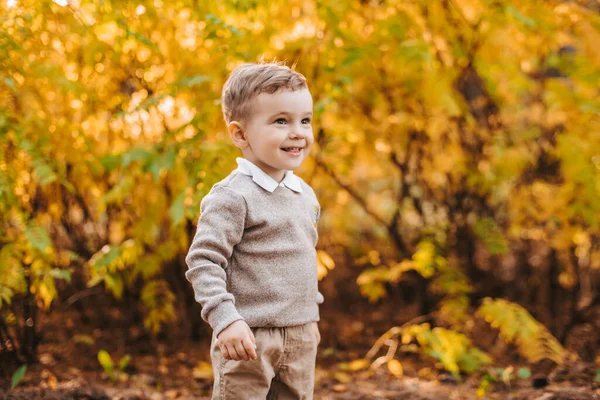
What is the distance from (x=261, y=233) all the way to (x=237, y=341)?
0.37 metres

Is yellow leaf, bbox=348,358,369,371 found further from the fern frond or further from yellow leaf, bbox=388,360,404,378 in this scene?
the fern frond

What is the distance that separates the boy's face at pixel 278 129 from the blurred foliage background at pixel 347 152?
0.91m

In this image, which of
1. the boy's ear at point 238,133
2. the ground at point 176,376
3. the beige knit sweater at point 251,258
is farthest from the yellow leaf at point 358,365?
the boy's ear at point 238,133

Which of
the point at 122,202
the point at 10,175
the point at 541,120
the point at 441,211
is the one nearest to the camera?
the point at 10,175

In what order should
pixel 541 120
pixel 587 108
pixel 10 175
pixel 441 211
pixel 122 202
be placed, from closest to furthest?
pixel 10 175
pixel 587 108
pixel 122 202
pixel 541 120
pixel 441 211

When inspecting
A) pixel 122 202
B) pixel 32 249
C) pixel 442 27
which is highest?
pixel 442 27

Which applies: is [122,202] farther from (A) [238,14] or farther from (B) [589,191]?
(B) [589,191]

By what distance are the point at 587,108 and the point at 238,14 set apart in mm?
1959

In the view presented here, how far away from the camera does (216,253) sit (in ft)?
6.02

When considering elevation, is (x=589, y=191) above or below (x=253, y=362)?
above

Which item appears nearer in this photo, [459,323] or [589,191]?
[589,191]

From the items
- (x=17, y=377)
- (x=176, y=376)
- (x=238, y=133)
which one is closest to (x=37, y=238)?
(x=17, y=377)

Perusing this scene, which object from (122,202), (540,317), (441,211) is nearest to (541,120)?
(441,211)

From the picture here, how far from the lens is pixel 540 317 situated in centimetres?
436
